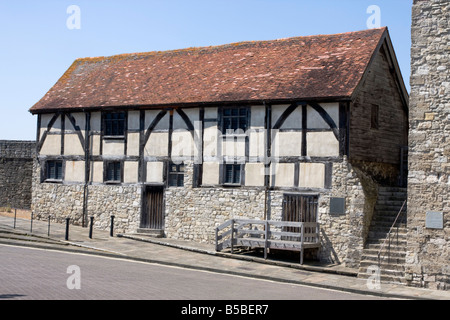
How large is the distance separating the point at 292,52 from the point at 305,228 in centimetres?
763

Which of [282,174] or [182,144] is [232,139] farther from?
[282,174]

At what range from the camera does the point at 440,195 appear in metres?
16.0

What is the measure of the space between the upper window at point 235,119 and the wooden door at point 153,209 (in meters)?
3.90

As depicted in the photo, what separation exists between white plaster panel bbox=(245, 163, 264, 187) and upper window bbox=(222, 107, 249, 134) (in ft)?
4.59

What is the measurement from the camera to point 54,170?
26016mm

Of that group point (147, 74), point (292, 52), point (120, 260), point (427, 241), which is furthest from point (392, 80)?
point (120, 260)

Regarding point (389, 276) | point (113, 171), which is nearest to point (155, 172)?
point (113, 171)

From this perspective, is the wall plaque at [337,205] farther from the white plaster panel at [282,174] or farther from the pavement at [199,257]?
the pavement at [199,257]

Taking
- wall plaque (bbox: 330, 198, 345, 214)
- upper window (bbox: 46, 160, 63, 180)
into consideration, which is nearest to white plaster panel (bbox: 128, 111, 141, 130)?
upper window (bbox: 46, 160, 63, 180)

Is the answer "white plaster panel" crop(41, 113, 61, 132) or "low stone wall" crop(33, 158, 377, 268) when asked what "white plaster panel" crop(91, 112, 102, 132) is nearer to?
"white plaster panel" crop(41, 113, 61, 132)

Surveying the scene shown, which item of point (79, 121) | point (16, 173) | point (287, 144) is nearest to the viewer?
point (287, 144)

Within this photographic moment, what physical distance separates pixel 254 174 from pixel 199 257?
372 cm

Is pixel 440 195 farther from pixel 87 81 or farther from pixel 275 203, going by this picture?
pixel 87 81

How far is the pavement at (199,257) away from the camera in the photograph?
1592 cm
